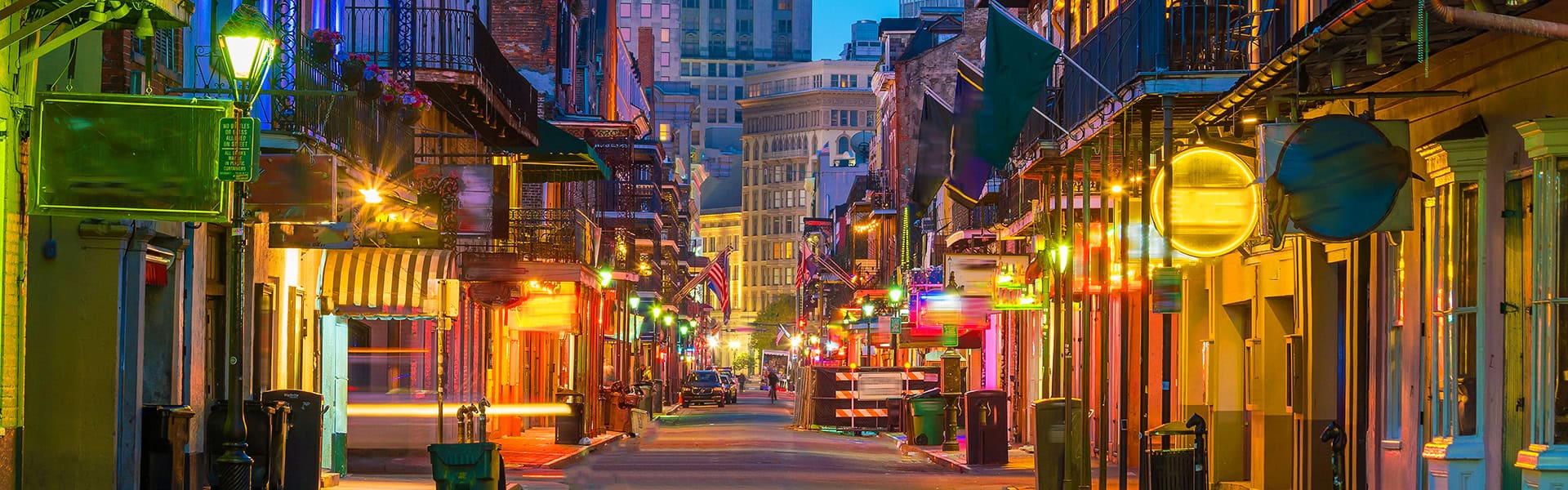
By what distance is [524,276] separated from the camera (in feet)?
109

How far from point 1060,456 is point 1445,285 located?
7232 millimetres

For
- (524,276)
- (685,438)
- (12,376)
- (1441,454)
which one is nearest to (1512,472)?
(1441,454)

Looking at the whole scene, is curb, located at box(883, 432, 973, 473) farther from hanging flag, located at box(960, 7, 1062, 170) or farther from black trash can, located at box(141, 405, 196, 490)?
black trash can, located at box(141, 405, 196, 490)

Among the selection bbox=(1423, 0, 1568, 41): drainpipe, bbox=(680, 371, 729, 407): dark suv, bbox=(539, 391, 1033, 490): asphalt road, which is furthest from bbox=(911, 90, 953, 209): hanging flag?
bbox=(680, 371, 729, 407): dark suv

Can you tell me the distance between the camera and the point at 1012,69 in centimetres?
1834

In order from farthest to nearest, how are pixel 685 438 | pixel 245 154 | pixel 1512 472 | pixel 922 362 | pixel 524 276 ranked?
pixel 922 362 < pixel 685 438 < pixel 524 276 < pixel 245 154 < pixel 1512 472

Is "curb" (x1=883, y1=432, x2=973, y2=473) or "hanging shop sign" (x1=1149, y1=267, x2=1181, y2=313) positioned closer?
"hanging shop sign" (x1=1149, y1=267, x2=1181, y2=313)

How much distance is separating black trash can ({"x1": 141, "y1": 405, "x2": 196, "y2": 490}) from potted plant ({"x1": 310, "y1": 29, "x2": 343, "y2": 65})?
5.11m

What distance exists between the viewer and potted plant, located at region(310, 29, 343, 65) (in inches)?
842

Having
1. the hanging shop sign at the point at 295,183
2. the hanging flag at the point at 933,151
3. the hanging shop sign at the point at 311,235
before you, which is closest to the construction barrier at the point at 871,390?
the hanging flag at the point at 933,151

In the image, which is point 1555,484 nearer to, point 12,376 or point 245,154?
point 245,154

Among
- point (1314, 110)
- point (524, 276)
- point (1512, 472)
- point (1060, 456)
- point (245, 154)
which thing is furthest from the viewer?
point (524, 276)

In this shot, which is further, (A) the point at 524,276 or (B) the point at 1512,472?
(A) the point at 524,276

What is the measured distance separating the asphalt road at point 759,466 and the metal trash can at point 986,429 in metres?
0.70
